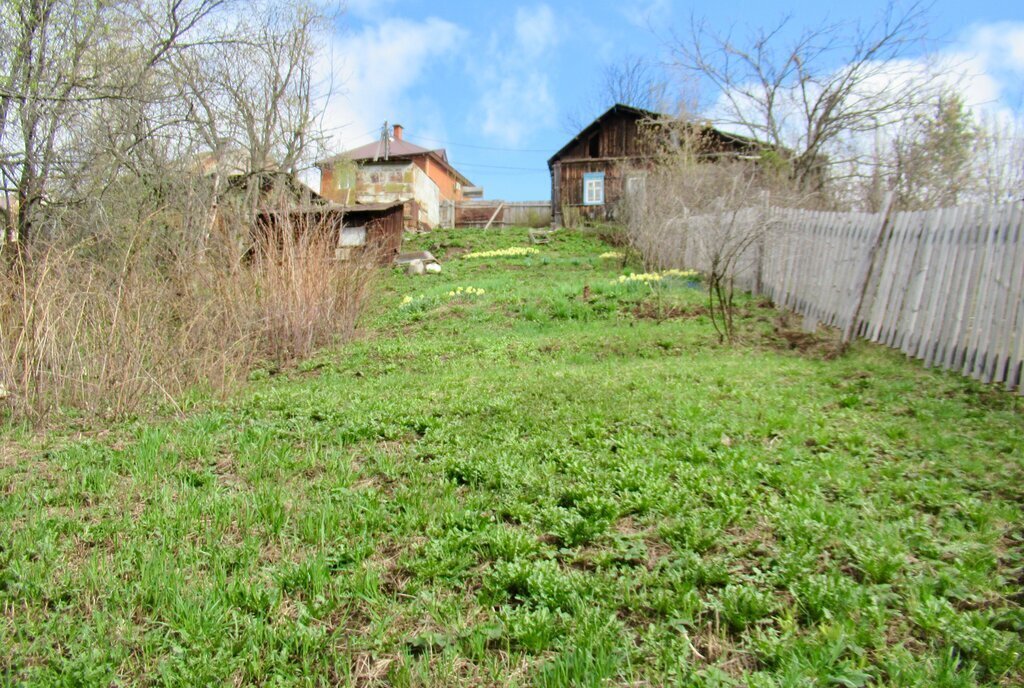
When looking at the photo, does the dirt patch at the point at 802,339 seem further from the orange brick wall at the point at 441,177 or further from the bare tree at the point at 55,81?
the orange brick wall at the point at 441,177

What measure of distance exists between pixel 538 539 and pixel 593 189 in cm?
2791

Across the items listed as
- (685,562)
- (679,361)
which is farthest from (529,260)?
(685,562)

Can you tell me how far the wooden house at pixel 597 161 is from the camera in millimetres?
28167

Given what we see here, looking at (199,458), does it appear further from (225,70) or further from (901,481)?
(225,70)

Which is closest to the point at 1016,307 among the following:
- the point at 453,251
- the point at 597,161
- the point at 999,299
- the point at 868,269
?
the point at 999,299

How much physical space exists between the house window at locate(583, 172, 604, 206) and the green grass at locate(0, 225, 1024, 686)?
24719 mm

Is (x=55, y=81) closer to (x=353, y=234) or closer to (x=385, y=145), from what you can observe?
(x=353, y=234)

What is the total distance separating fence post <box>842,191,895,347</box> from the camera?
6836 mm

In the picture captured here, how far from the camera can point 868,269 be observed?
23.0 ft

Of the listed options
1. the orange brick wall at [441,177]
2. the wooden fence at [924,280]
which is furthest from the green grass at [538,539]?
the orange brick wall at [441,177]

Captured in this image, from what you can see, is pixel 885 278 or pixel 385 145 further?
pixel 385 145

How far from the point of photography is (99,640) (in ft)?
7.53

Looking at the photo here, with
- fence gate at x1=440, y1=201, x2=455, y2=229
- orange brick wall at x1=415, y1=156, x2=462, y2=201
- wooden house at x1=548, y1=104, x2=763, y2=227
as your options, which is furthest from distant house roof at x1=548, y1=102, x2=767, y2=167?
orange brick wall at x1=415, y1=156, x2=462, y2=201

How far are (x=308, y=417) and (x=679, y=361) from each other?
13.0 ft
